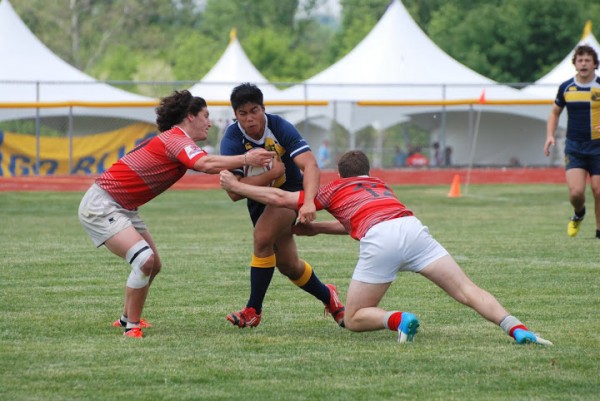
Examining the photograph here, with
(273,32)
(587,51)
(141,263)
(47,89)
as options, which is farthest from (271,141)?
(273,32)

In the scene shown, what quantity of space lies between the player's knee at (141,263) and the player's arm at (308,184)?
3.22 feet

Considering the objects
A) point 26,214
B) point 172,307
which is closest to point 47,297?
point 172,307

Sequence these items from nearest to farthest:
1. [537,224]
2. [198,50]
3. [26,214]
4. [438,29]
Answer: [537,224] < [26,214] < [438,29] < [198,50]

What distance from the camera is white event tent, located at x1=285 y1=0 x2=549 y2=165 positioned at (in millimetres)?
31922

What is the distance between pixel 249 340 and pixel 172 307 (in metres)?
1.62

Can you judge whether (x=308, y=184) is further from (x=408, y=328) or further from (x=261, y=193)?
(x=408, y=328)

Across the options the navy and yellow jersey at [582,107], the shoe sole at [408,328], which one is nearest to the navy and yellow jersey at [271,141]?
the shoe sole at [408,328]

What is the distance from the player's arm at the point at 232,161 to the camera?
696 cm

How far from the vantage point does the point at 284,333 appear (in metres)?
7.33

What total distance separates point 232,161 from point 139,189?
766 millimetres

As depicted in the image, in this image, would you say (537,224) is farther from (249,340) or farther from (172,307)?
(249,340)

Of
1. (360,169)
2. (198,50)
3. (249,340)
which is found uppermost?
(360,169)

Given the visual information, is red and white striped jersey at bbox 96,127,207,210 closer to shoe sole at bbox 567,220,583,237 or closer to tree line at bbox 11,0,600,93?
shoe sole at bbox 567,220,583,237

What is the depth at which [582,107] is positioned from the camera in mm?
12750
